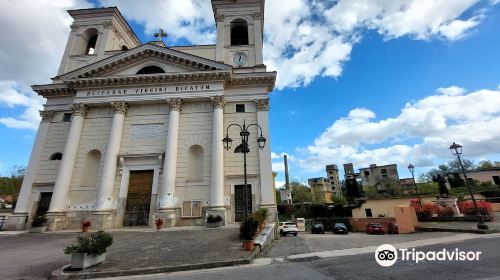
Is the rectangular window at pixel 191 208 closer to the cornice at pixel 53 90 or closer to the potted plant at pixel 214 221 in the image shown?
the potted plant at pixel 214 221

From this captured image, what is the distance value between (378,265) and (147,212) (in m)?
17.5

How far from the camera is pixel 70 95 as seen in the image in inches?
947

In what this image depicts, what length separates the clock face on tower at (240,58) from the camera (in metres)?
25.5

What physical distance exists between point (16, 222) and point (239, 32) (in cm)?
2629

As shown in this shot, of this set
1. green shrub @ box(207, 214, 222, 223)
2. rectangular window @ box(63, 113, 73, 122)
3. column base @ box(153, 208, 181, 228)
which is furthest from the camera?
rectangular window @ box(63, 113, 73, 122)

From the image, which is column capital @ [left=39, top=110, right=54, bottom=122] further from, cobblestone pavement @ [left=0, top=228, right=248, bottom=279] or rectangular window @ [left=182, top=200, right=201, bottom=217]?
rectangular window @ [left=182, top=200, right=201, bottom=217]

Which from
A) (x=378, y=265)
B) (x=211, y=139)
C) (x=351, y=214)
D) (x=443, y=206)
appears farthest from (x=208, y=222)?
(x=351, y=214)

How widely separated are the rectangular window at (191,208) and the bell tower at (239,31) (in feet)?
44.5

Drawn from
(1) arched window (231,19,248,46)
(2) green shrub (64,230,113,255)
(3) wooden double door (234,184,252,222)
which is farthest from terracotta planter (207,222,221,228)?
(1) arched window (231,19,248,46)

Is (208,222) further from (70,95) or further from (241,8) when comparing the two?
(241,8)

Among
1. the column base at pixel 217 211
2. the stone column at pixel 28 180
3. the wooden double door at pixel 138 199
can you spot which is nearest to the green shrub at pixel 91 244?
the column base at pixel 217 211

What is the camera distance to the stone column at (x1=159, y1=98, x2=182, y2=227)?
61.7 ft

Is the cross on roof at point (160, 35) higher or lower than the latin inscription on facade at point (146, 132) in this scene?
higher

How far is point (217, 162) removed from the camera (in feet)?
65.6
